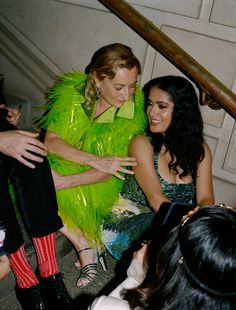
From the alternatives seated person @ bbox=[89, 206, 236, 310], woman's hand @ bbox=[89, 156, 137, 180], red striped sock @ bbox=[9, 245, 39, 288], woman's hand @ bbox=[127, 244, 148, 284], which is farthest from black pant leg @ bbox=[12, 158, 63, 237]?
seated person @ bbox=[89, 206, 236, 310]

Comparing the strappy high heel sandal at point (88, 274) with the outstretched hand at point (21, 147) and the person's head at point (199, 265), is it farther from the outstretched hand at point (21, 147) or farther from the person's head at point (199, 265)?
the person's head at point (199, 265)

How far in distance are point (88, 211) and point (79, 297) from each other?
555 mm

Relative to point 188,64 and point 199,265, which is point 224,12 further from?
point 199,265

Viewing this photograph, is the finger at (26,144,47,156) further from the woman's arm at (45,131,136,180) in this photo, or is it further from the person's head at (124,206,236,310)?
the person's head at (124,206,236,310)

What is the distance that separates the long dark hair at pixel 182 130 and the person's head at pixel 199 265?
1.35 m

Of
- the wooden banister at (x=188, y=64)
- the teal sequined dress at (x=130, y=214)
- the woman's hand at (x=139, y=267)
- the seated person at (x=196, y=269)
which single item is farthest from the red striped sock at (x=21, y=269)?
the wooden banister at (x=188, y=64)

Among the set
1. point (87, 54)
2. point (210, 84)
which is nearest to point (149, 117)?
point (210, 84)

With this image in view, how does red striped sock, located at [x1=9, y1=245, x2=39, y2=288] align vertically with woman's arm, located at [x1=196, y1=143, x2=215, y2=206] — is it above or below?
below

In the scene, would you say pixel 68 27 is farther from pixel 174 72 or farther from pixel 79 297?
pixel 79 297

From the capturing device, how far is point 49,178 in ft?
6.59

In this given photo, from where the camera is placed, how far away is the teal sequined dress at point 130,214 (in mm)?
2432

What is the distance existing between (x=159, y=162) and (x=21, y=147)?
100 cm

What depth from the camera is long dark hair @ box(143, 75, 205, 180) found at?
94.3 inches

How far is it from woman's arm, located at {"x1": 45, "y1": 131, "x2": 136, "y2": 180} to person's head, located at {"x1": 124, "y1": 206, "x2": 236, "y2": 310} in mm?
1147
